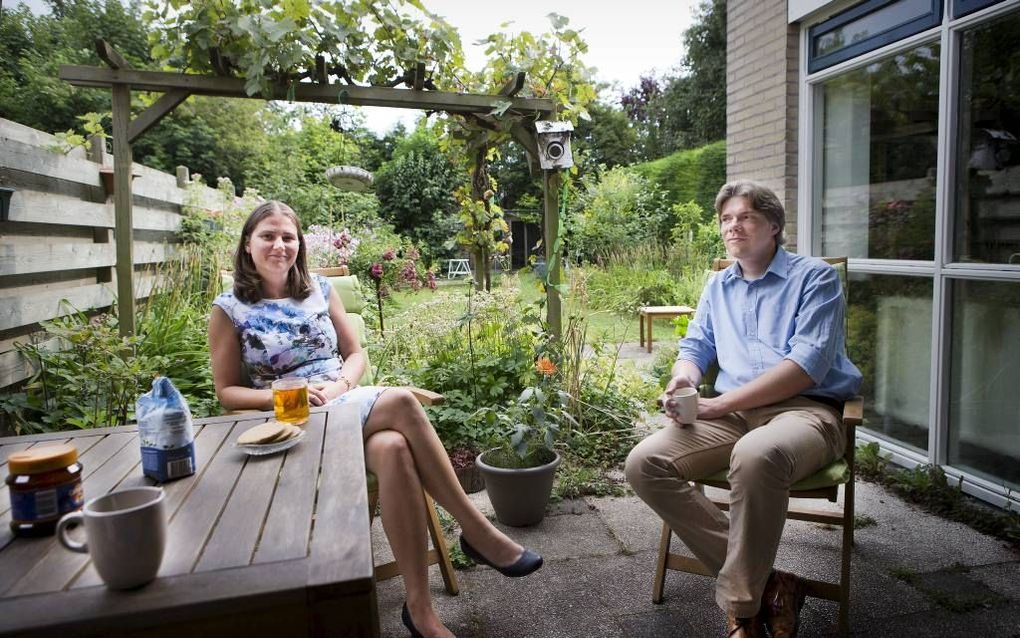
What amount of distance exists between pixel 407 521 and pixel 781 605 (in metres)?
1.01

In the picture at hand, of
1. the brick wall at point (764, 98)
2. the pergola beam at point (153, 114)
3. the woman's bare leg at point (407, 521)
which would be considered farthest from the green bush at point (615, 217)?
the woman's bare leg at point (407, 521)

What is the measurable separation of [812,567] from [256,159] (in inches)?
602

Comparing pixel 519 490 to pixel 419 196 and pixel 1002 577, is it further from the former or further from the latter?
pixel 419 196

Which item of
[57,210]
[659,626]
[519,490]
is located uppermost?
[57,210]

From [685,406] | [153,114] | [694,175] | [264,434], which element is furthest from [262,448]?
[694,175]

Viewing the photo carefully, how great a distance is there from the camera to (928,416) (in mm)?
3021

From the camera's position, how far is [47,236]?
3160 millimetres

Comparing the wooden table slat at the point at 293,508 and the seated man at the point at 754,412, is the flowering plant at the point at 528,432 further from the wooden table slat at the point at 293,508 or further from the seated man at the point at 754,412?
the wooden table slat at the point at 293,508

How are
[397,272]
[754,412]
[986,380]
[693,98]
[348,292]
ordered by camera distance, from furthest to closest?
1. [693,98]
2. [397,272]
3. [348,292]
4. [986,380]
5. [754,412]

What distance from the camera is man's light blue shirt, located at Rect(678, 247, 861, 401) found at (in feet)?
6.55

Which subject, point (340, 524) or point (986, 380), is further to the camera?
point (986, 380)

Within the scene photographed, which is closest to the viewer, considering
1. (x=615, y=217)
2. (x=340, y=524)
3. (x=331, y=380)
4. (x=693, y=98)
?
(x=340, y=524)

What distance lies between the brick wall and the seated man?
5.57ft

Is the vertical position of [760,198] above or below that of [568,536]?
above
